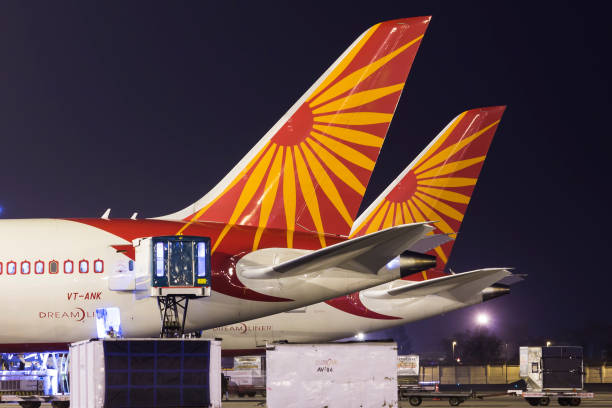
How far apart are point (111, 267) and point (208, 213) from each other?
9.51 ft

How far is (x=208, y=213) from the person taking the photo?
25234mm

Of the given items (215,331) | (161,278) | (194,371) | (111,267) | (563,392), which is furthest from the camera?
(215,331)

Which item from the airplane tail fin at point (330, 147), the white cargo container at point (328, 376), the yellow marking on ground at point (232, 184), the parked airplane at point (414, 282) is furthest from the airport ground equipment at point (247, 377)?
the white cargo container at point (328, 376)

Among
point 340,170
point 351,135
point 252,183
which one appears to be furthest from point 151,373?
point 351,135

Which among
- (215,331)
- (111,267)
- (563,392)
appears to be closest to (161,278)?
(111,267)

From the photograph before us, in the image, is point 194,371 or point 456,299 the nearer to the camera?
point 194,371

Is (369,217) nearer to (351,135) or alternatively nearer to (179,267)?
(351,135)

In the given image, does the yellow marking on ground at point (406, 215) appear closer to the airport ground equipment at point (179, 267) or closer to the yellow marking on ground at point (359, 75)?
the yellow marking on ground at point (359, 75)

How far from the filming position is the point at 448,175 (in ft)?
127

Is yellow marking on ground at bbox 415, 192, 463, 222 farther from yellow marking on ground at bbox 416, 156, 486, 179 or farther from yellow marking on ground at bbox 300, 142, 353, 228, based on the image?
yellow marking on ground at bbox 300, 142, 353, 228

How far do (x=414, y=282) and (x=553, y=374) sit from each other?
611 cm

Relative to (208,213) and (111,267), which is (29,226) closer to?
(111,267)

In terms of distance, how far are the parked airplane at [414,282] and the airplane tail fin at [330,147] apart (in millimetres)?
10214

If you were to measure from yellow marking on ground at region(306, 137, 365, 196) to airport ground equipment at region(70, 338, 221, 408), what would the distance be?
25.2 feet
